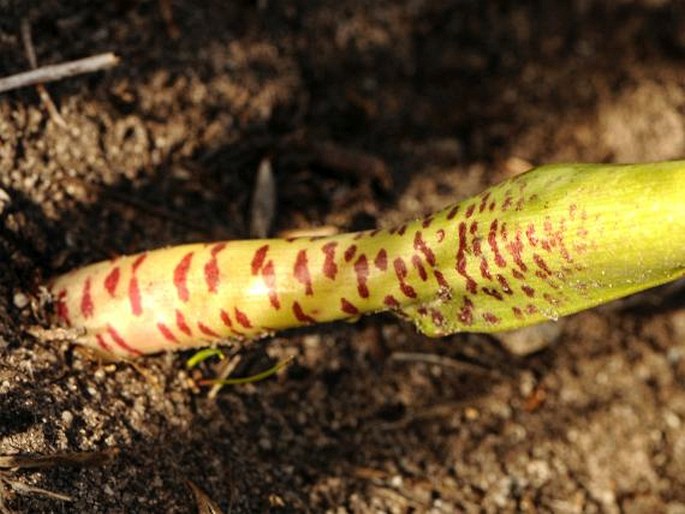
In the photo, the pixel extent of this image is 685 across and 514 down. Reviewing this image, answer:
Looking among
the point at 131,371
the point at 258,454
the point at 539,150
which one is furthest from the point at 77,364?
the point at 539,150

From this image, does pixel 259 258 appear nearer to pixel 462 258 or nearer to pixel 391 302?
pixel 391 302

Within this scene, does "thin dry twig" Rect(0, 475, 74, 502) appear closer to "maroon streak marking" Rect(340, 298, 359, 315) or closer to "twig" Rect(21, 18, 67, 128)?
"maroon streak marking" Rect(340, 298, 359, 315)

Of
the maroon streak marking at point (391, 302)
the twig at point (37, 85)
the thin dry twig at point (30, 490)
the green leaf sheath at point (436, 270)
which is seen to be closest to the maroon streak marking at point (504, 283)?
the green leaf sheath at point (436, 270)

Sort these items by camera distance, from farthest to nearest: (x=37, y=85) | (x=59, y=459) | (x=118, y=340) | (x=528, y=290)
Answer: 1. (x=37, y=85)
2. (x=118, y=340)
3. (x=59, y=459)
4. (x=528, y=290)

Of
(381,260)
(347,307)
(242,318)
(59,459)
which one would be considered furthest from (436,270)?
(59,459)

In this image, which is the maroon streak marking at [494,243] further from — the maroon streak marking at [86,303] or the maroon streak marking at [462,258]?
the maroon streak marking at [86,303]
